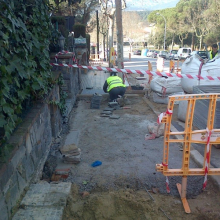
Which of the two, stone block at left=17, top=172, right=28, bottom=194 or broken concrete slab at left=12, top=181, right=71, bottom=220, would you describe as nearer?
broken concrete slab at left=12, top=181, right=71, bottom=220

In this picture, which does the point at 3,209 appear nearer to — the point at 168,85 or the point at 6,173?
the point at 6,173

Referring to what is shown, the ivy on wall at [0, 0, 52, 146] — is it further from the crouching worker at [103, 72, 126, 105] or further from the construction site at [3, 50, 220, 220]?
the crouching worker at [103, 72, 126, 105]

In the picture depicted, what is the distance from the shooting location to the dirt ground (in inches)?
125

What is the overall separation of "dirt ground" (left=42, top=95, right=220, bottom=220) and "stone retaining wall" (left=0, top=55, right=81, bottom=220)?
22.1 inches

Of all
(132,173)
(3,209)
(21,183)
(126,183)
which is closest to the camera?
(3,209)

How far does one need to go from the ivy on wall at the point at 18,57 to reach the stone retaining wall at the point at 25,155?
0.22 meters

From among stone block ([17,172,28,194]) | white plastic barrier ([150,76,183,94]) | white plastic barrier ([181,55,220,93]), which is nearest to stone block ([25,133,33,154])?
stone block ([17,172,28,194])

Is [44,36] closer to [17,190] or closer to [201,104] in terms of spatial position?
[17,190]

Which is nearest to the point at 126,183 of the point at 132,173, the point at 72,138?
the point at 132,173

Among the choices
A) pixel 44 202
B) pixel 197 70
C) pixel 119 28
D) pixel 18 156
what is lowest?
pixel 44 202

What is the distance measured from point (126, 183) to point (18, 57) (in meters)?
2.36

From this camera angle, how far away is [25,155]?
11.1 ft

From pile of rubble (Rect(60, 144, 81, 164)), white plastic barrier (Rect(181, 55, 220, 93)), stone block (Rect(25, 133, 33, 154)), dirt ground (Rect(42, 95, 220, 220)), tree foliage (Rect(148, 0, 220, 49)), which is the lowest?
dirt ground (Rect(42, 95, 220, 220))

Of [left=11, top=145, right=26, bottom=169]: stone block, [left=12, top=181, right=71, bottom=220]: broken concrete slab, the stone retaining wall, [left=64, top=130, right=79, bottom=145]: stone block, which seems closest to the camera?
the stone retaining wall
